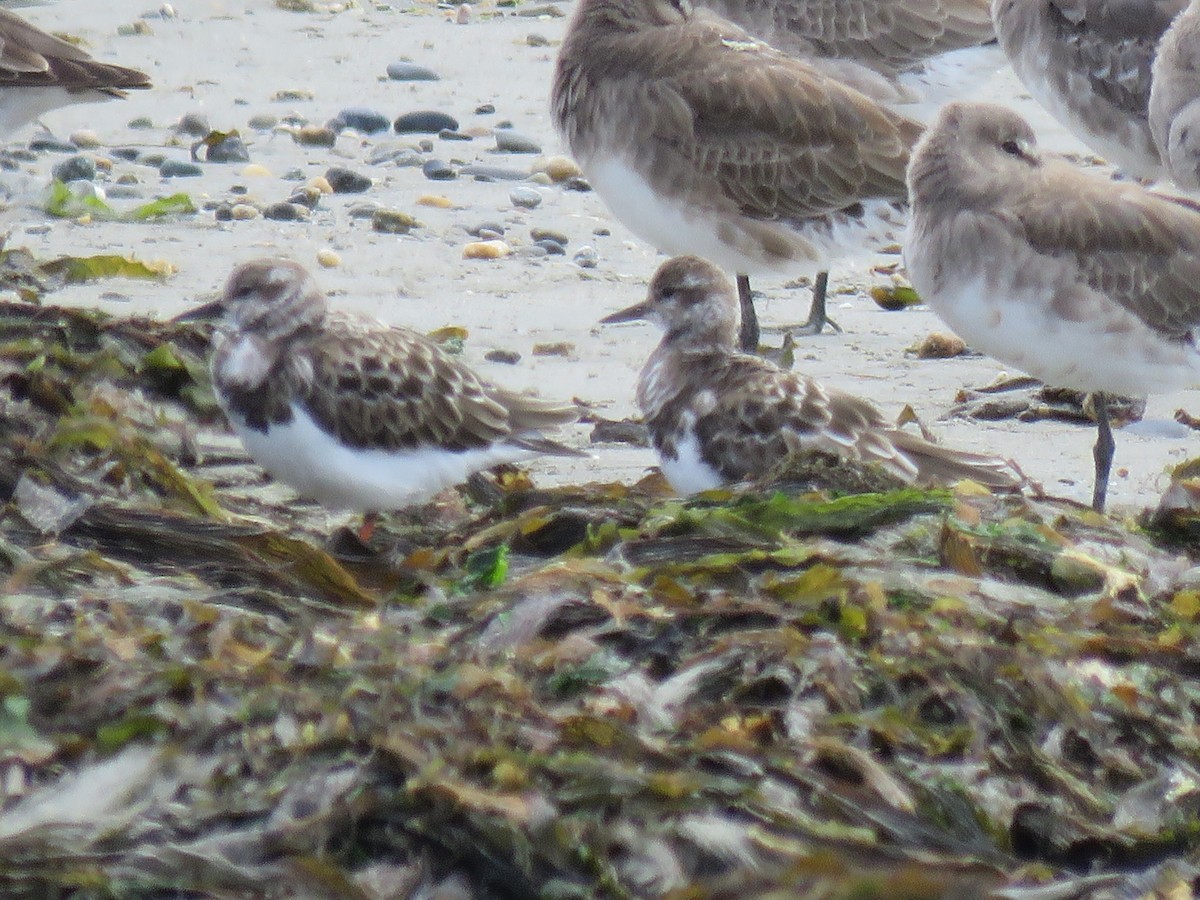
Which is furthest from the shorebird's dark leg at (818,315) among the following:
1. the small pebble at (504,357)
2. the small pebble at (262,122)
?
the small pebble at (262,122)

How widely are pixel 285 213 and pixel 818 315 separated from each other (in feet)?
5.96

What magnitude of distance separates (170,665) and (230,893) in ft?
1.68

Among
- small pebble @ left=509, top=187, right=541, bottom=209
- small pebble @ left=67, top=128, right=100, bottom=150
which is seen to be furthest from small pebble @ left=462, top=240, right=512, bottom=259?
small pebble @ left=67, top=128, right=100, bottom=150

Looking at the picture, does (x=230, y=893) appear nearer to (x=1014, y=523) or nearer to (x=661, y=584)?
(x=661, y=584)

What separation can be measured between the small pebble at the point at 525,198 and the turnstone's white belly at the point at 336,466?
267cm

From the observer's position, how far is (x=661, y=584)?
3.12m

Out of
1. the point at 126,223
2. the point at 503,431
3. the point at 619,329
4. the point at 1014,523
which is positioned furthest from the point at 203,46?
the point at 1014,523

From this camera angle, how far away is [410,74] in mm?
8438

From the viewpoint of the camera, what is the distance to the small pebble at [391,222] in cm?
641

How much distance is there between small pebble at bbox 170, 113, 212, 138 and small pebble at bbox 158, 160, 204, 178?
480 mm

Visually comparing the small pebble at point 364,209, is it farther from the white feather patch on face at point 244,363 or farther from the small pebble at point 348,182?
the white feather patch on face at point 244,363

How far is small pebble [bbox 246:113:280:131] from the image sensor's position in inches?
299

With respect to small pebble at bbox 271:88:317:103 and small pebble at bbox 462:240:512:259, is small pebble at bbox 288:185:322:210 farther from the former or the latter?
small pebble at bbox 271:88:317:103

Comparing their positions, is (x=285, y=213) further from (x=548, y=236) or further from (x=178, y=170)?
(x=548, y=236)
